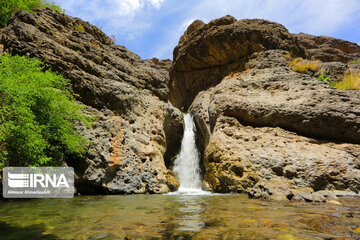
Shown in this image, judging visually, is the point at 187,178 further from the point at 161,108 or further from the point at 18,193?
the point at 18,193

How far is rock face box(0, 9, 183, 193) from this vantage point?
1020 centimetres

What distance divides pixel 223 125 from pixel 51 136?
31.6 ft

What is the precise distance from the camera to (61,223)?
4117 mm

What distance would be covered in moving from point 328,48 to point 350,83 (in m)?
24.9

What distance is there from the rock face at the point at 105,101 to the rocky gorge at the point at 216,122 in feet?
0.18

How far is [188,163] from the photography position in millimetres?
16297

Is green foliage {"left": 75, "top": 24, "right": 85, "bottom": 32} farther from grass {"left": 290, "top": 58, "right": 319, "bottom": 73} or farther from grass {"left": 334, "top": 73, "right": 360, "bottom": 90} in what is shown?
grass {"left": 334, "top": 73, "right": 360, "bottom": 90}

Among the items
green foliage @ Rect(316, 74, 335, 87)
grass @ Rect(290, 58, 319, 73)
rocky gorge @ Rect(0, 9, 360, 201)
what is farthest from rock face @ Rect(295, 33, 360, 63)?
rocky gorge @ Rect(0, 9, 360, 201)

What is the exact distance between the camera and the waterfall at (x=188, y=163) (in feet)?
50.1

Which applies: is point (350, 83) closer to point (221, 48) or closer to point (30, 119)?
point (221, 48)

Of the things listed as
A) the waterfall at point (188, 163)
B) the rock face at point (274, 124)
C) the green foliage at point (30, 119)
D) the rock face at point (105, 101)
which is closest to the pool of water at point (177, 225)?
the green foliage at point (30, 119)

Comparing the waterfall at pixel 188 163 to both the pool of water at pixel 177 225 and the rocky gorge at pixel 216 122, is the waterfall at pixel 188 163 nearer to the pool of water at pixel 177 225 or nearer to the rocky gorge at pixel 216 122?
the rocky gorge at pixel 216 122

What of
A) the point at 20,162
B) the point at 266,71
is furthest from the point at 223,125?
the point at 20,162

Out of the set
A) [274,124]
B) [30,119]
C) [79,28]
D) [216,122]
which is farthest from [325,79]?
[79,28]
